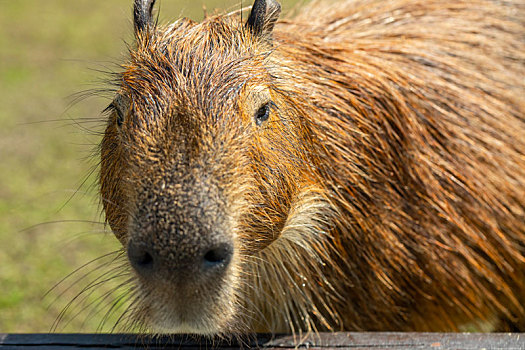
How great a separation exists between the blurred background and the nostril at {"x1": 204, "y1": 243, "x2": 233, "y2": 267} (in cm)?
68

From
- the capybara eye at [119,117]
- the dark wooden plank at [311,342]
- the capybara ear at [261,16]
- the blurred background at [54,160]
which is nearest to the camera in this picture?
the dark wooden plank at [311,342]

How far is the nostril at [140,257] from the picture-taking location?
81.1 inches

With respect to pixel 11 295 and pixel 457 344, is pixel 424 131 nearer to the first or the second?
pixel 457 344

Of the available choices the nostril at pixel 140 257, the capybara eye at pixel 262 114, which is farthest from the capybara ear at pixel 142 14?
the nostril at pixel 140 257

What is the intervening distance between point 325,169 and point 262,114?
483 mm

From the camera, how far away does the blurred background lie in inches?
199

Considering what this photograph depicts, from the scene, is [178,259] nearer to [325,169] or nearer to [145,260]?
[145,260]

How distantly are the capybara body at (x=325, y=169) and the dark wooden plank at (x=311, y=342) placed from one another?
194mm

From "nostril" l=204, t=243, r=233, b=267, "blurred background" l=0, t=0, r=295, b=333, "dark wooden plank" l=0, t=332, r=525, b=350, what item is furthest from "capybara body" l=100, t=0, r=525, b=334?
"blurred background" l=0, t=0, r=295, b=333

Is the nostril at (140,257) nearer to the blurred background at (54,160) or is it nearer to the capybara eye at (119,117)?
the blurred background at (54,160)

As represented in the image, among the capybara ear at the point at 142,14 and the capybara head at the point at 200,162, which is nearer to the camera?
the capybara head at the point at 200,162

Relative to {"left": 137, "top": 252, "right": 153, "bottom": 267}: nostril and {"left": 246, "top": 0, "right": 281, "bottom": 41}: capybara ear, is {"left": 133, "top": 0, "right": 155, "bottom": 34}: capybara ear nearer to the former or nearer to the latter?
{"left": 246, "top": 0, "right": 281, "bottom": 41}: capybara ear

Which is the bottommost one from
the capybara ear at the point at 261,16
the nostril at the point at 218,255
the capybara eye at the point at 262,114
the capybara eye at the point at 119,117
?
the nostril at the point at 218,255

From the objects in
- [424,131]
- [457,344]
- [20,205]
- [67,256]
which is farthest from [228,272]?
[20,205]
